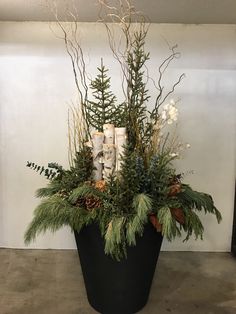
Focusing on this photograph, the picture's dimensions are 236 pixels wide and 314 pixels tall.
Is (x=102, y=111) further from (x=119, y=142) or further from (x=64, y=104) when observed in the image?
(x=64, y=104)

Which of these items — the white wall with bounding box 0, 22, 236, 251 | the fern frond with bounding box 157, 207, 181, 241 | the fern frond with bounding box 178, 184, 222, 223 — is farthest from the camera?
the white wall with bounding box 0, 22, 236, 251

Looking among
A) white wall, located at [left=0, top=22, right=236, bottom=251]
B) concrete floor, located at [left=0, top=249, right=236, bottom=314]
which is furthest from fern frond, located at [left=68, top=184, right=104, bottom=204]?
white wall, located at [left=0, top=22, right=236, bottom=251]

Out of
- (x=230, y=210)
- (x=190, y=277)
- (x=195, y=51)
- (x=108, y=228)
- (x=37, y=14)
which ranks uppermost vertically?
(x=37, y=14)

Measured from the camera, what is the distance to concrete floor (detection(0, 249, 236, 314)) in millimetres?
2199

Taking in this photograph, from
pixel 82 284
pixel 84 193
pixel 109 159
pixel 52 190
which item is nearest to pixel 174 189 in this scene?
pixel 109 159

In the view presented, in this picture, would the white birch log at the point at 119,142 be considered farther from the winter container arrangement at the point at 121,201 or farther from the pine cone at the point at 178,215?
the pine cone at the point at 178,215

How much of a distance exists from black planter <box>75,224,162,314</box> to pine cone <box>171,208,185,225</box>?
16 centimetres

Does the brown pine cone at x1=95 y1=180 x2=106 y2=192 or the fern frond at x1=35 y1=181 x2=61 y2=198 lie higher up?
the brown pine cone at x1=95 y1=180 x2=106 y2=192

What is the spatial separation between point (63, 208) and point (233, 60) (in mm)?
1992

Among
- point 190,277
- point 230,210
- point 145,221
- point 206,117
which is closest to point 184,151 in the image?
point 206,117

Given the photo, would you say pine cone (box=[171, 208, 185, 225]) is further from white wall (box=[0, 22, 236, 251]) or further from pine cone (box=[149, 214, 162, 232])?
white wall (box=[0, 22, 236, 251])

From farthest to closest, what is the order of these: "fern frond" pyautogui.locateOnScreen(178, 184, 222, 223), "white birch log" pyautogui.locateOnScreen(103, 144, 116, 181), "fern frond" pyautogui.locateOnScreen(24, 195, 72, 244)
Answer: "fern frond" pyautogui.locateOnScreen(178, 184, 222, 223) → "white birch log" pyautogui.locateOnScreen(103, 144, 116, 181) → "fern frond" pyautogui.locateOnScreen(24, 195, 72, 244)

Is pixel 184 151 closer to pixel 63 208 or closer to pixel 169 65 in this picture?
pixel 169 65

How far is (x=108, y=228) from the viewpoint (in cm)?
187
